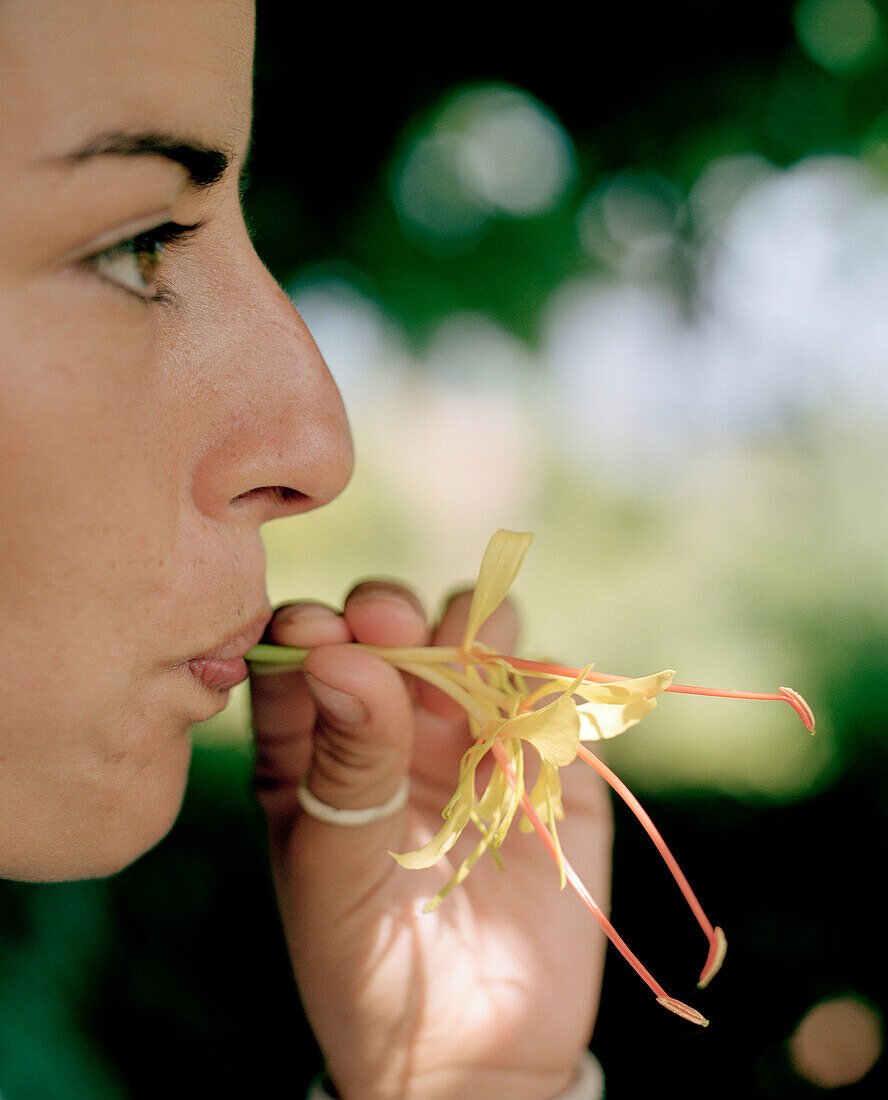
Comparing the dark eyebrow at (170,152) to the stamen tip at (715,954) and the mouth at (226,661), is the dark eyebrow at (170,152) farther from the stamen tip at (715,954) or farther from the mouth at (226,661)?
the stamen tip at (715,954)

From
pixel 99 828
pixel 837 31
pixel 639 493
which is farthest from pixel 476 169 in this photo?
pixel 99 828

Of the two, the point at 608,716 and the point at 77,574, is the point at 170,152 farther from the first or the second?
the point at 608,716

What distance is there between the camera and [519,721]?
0.71 meters

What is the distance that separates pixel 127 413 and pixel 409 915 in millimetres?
716

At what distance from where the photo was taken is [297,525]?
434 centimetres

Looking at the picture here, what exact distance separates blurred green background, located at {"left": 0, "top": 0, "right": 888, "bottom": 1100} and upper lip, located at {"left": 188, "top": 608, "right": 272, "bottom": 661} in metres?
0.84

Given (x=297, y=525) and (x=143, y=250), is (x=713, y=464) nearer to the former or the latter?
(x=297, y=525)

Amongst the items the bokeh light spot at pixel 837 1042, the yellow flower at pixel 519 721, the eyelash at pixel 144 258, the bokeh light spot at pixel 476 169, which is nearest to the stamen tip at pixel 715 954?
the yellow flower at pixel 519 721

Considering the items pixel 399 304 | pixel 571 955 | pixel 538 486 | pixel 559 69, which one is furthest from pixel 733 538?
pixel 571 955

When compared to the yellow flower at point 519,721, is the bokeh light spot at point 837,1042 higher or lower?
lower

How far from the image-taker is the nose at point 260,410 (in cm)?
72

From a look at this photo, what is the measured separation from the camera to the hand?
95cm

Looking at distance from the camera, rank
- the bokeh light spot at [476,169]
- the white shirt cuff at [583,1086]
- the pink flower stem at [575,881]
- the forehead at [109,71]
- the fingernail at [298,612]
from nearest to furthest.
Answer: the forehead at [109,71] → the pink flower stem at [575,881] → the fingernail at [298,612] → the white shirt cuff at [583,1086] → the bokeh light spot at [476,169]

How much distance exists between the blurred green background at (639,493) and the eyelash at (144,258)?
0.77 metres
